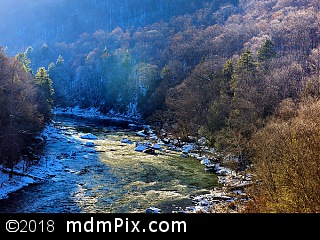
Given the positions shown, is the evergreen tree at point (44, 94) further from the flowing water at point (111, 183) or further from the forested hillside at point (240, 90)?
the forested hillside at point (240, 90)

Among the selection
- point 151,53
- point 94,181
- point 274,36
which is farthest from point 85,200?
point 151,53

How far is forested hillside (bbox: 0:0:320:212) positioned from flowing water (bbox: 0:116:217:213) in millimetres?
7468

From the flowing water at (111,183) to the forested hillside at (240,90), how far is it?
7.47 m

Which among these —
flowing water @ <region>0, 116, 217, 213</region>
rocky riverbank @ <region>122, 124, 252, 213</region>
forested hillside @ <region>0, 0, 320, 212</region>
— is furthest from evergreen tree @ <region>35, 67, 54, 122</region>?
forested hillside @ <region>0, 0, 320, 212</region>

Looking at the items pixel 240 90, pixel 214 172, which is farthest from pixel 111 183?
pixel 240 90

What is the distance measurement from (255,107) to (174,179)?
678 inches

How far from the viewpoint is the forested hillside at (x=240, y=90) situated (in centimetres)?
1764

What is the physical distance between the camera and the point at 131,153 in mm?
47188

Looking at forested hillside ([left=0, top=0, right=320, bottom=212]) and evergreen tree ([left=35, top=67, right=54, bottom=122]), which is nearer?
forested hillside ([left=0, top=0, right=320, bottom=212])

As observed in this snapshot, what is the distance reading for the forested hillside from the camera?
17.6 meters

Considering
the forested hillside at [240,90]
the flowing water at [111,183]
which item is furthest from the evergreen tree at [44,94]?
the forested hillside at [240,90]

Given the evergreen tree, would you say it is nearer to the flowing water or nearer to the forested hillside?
the flowing water

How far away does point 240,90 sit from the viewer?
49.5 m

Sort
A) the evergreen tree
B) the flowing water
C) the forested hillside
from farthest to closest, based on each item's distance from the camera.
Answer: the evergreen tree
the flowing water
the forested hillside
